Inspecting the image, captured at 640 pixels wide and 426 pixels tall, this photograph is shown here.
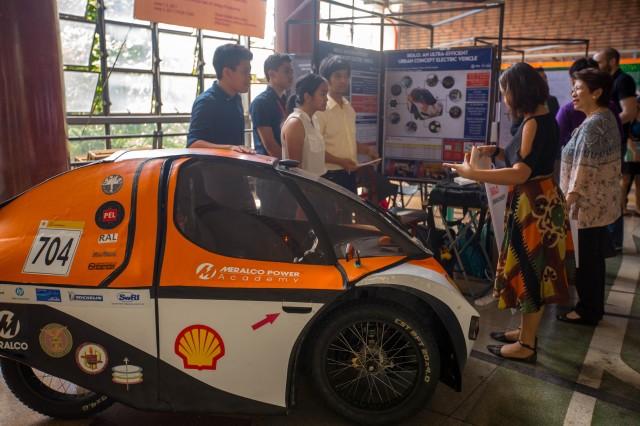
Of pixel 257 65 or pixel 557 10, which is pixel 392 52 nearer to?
pixel 257 65

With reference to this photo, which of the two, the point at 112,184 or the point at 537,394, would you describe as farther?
the point at 537,394

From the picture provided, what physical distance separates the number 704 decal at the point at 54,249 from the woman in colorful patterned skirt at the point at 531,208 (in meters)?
1.91

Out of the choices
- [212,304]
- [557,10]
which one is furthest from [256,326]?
[557,10]

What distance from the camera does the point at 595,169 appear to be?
342 cm

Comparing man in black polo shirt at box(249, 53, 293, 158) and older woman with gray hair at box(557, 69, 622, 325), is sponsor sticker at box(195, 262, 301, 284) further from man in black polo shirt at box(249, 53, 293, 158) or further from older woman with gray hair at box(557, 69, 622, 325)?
older woman with gray hair at box(557, 69, 622, 325)

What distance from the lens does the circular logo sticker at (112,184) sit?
7.23 feet

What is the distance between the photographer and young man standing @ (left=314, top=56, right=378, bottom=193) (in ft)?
13.2

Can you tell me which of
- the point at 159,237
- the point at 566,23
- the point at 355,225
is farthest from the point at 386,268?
the point at 566,23

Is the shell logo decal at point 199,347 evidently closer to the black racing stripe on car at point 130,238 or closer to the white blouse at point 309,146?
the black racing stripe on car at point 130,238

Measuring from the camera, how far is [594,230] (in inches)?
139

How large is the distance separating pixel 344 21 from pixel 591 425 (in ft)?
14.6

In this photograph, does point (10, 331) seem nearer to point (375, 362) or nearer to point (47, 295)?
point (47, 295)

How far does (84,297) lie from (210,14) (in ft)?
14.1

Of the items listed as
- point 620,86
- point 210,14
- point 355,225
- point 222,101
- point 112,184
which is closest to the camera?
point 112,184
